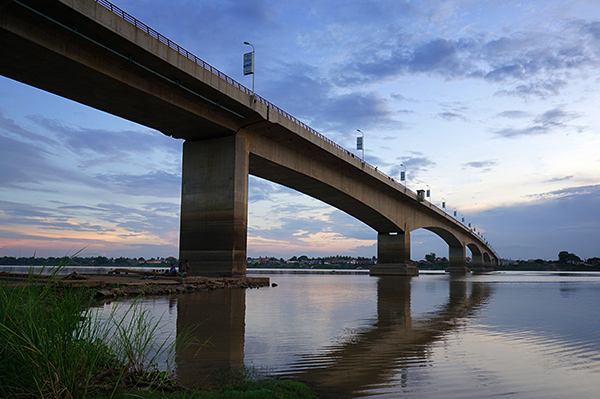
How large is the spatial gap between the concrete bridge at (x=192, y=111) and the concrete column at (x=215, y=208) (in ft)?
0.28

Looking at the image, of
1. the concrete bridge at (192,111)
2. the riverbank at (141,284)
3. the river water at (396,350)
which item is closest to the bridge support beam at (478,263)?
the concrete bridge at (192,111)

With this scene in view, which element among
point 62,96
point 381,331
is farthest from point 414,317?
point 62,96

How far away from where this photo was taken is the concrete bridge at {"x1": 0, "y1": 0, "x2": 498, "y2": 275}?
26922 millimetres

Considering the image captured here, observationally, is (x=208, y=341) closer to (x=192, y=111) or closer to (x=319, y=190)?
(x=192, y=111)

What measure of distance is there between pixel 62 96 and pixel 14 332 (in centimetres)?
3199

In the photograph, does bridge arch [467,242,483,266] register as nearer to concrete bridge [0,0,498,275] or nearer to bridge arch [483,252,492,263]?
bridge arch [483,252,492,263]

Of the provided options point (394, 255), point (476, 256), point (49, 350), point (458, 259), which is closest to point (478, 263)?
point (476, 256)

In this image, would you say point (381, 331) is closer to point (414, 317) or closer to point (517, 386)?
point (414, 317)

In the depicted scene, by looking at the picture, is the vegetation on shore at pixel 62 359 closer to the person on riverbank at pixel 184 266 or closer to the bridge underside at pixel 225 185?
the person on riverbank at pixel 184 266

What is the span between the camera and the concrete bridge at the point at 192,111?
2692 centimetres

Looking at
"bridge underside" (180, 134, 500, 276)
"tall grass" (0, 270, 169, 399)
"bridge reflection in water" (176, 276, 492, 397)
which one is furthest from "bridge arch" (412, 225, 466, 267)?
"tall grass" (0, 270, 169, 399)

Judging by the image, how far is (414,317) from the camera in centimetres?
1955

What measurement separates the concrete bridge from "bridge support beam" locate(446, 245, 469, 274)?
73996 millimetres

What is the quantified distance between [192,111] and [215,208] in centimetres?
839
